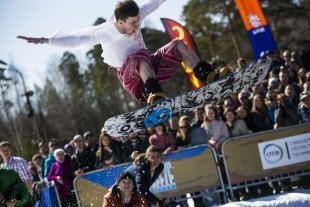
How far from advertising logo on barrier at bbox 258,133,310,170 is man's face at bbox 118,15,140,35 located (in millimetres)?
3665

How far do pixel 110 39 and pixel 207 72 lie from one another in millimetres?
1186

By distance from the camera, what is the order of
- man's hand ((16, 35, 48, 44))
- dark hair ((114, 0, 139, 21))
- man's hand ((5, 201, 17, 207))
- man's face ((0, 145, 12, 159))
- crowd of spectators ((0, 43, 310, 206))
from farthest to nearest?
1. crowd of spectators ((0, 43, 310, 206))
2. man's face ((0, 145, 12, 159))
3. man's hand ((16, 35, 48, 44))
4. man's hand ((5, 201, 17, 207))
5. dark hair ((114, 0, 139, 21))

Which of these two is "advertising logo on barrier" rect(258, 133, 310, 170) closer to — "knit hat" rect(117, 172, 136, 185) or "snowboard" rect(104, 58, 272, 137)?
"snowboard" rect(104, 58, 272, 137)

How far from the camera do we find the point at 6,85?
2970 centimetres

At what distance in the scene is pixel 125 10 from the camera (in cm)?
507

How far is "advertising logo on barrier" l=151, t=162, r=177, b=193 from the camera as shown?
26.0 ft

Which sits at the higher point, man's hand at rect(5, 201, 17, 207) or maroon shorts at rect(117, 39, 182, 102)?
maroon shorts at rect(117, 39, 182, 102)

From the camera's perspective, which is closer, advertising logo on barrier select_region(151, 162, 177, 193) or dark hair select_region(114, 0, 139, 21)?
dark hair select_region(114, 0, 139, 21)

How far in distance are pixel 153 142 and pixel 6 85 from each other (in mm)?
23392

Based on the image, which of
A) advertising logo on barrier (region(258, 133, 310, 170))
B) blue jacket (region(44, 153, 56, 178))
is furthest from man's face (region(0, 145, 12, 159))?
advertising logo on barrier (region(258, 133, 310, 170))

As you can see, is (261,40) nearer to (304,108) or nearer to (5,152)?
(304,108)

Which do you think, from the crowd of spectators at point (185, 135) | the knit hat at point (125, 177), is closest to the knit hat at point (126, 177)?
the knit hat at point (125, 177)

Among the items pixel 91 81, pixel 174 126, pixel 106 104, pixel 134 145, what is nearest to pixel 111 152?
pixel 134 145

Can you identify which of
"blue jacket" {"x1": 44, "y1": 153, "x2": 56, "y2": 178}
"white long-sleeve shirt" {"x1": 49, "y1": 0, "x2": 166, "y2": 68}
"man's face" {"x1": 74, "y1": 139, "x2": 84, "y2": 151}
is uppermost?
"white long-sleeve shirt" {"x1": 49, "y1": 0, "x2": 166, "y2": 68}
